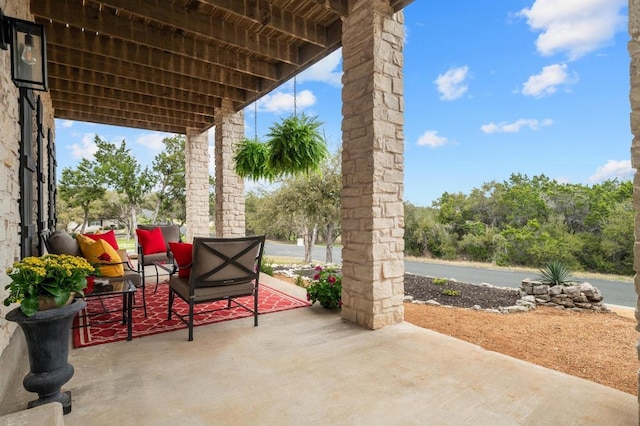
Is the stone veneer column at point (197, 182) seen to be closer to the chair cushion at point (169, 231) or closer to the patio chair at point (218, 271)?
the chair cushion at point (169, 231)

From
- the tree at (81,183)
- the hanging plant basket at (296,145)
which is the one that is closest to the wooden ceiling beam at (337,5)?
the hanging plant basket at (296,145)

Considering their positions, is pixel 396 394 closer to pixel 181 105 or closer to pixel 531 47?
pixel 181 105

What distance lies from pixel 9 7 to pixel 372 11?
2.90 meters

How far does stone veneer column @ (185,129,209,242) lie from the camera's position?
7.76 m

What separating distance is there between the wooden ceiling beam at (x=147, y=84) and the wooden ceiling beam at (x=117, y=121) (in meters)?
1.97

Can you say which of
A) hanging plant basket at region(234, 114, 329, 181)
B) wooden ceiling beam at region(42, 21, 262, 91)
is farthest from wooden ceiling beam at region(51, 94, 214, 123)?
hanging plant basket at region(234, 114, 329, 181)

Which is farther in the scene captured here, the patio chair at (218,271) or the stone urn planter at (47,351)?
the patio chair at (218,271)

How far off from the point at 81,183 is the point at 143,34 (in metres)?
12.8

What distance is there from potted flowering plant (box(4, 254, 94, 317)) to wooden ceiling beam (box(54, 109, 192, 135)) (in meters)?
6.68

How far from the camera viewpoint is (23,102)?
2979mm

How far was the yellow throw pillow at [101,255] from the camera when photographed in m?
3.09

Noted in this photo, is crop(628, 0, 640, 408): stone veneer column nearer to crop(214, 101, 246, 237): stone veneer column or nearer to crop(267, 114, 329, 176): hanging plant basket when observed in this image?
crop(267, 114, 329, 176): hanging plant basket

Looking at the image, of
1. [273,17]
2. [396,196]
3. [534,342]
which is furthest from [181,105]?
[534,342]

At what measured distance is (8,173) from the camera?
89.8 inches
